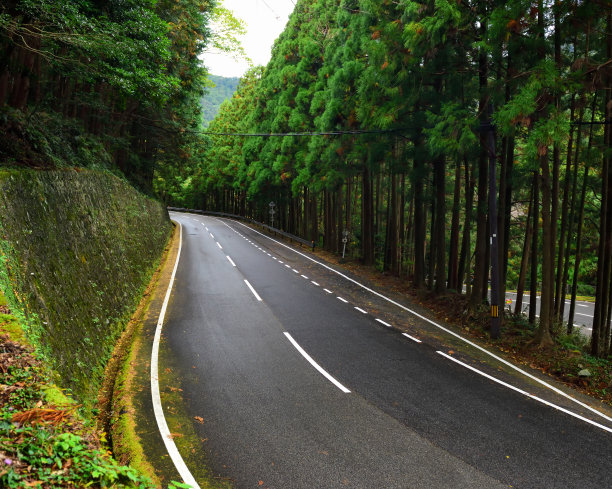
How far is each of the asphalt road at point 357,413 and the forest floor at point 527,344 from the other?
161cm

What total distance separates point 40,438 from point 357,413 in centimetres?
460

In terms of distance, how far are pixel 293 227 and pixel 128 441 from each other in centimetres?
3397

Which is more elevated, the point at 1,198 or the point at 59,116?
the point at 59,116

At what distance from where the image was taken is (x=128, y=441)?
5422 mm

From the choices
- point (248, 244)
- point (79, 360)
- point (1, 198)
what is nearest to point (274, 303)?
point (79, 360)

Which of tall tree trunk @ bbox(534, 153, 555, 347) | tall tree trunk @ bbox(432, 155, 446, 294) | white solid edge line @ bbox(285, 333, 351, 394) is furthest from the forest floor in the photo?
white solid edge line @ bbox(285, 333, 351, 394)

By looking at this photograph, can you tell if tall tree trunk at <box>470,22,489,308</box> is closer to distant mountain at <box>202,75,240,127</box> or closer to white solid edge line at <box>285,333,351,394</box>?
white solid edge line at <box>285,333,351,394</box>

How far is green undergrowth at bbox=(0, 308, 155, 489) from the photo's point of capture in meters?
3.19

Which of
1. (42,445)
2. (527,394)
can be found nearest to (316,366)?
(527,394)

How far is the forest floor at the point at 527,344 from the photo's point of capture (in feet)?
29.7

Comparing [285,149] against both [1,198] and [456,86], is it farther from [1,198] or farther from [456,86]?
[1,198]

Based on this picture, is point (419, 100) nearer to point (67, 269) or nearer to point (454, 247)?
point (454, 247)

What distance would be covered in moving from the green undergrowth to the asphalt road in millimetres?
1748

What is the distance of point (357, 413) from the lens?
6500 millimetres
